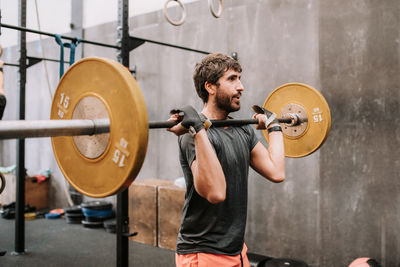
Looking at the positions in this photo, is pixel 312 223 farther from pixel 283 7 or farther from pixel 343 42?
pixel 283 7

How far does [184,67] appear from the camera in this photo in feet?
14.6

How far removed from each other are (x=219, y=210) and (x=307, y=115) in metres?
1.02

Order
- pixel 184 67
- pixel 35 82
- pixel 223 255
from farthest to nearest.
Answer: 1. pixel 35 82
2. pixel 184 67
3. pixel 223 255

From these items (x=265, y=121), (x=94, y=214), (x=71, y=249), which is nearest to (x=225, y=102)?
(x=265, y=121)

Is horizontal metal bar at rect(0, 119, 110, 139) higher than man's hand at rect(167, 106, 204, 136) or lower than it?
lower

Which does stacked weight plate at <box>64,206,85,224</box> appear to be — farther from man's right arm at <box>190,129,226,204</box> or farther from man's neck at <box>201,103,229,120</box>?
man's right arm at <box>190,129,226,204</box>

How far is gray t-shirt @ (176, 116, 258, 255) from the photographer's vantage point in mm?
1556

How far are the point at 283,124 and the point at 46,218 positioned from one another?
4.62 meters

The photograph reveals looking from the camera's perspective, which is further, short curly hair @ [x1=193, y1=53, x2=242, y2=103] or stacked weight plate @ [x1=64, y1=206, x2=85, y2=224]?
stacked weight plate @ [x1=64, y1=206, x2=85, y2=224]

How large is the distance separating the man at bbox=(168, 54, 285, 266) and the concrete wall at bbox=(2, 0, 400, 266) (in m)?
1.71

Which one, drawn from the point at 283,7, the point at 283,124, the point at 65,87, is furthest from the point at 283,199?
the point at 65,87

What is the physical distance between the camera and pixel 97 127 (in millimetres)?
1097

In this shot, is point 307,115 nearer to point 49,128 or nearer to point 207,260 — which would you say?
point 207,260

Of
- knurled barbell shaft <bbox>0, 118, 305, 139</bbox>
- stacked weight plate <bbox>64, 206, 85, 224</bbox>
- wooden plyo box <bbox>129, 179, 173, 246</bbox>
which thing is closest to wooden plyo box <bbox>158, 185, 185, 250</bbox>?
wooden plyo box <bbox>129, 179, 173, 246</bbox>
